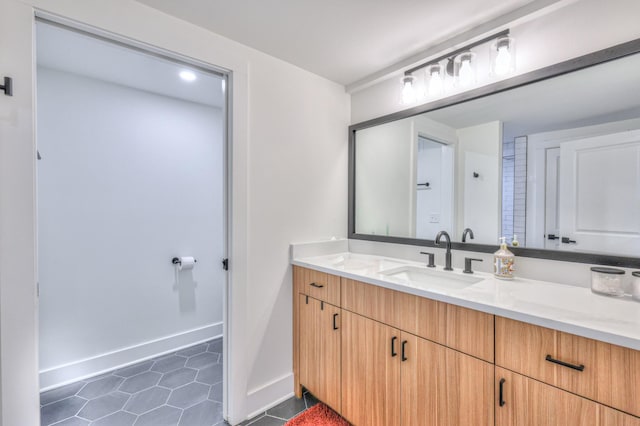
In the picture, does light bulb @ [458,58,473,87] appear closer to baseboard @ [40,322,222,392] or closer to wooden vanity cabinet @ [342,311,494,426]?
wooden vanity cabinet @ [342,311,494,426]

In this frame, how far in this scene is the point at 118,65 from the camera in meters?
2.03

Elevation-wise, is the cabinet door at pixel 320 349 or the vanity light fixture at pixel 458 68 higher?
the vanity light fixture at pixel 458 68

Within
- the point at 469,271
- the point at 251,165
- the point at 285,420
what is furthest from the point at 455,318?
the point at 251,165

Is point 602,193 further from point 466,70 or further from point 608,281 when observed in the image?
point 466,70

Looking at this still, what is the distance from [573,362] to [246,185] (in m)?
1.64

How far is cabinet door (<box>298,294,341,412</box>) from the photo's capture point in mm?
1704

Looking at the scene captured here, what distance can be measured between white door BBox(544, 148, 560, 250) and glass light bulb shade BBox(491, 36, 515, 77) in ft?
1.50

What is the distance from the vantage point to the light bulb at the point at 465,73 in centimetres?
161

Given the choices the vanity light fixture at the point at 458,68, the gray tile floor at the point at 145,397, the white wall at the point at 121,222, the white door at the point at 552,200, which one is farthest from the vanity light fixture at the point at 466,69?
the gray tile floor at the point at 145,397

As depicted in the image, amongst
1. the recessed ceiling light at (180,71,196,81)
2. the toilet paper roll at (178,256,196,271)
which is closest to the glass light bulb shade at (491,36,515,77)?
the recessed ceiling light at (180,71,196,81)

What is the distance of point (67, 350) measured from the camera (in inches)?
83.7

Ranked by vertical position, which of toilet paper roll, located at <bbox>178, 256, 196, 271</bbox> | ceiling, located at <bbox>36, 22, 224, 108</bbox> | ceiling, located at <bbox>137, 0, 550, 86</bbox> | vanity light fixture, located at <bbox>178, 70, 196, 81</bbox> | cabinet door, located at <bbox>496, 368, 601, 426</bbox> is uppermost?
vanity light fixture, located at <bbox>178, 70, 196, 81</bbox>

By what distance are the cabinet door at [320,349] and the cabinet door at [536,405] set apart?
2.74ft

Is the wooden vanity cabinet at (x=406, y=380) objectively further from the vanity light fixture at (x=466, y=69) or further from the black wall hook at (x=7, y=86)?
the black wall hook at (x=7, y=86)
